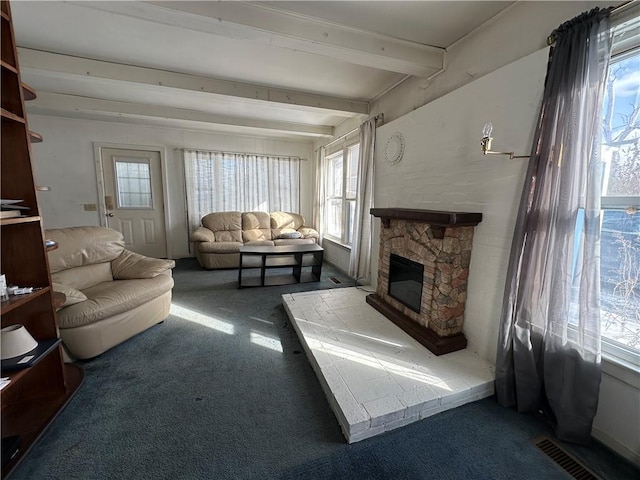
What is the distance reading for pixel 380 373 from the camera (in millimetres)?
1765

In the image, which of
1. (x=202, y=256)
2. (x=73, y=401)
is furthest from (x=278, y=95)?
→ (x=73, y=401)

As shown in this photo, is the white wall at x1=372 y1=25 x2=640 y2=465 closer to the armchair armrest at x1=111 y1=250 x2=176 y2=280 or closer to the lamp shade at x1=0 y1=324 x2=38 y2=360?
the armchair armrest at x1=111 y1=250 x2=176 y2=280

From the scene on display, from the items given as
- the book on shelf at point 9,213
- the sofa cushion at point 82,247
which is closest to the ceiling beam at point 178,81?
the sofa cushion at point 82,247

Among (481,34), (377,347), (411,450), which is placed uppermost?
(481,34)

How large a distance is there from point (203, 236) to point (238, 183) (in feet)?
4.45

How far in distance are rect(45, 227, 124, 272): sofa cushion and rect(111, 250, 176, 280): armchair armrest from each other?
9cm

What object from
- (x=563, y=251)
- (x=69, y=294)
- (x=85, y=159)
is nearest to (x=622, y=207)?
(x=563, y=251)

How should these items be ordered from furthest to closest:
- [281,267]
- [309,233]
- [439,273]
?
[309,233]
[281,267]
[439,273]

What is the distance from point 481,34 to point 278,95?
2106mm

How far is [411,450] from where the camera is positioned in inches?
53.4

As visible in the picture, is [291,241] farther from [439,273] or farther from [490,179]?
[490,179]

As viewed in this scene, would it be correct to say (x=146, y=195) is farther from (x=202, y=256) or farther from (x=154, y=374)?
(x=154, y=374)

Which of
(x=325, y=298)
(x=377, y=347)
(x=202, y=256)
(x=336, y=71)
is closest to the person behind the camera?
(x=377, y=347)

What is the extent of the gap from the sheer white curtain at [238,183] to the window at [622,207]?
15.7 feet
